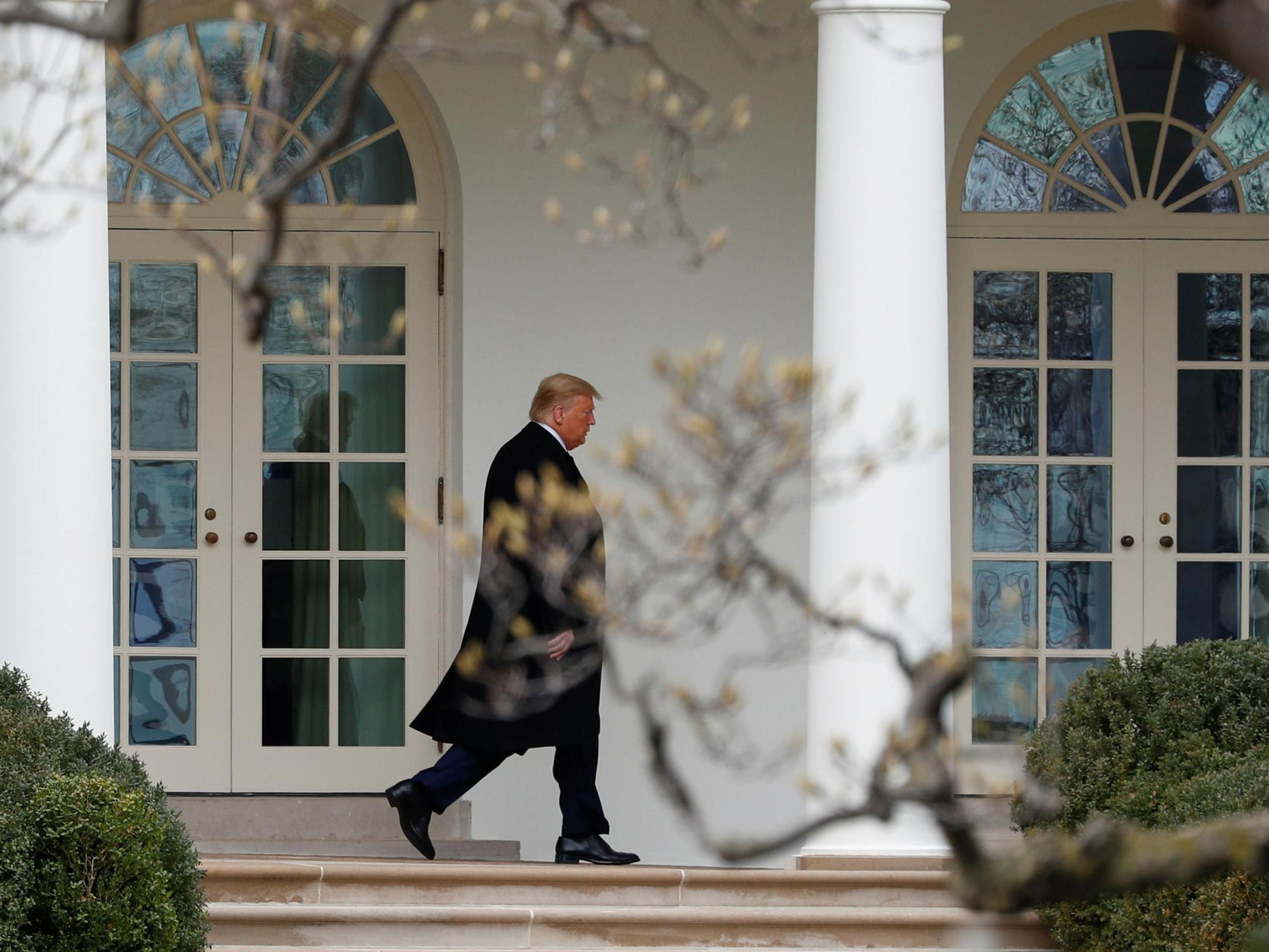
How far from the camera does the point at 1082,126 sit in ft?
28.2

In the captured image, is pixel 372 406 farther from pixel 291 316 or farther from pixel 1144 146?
pixel 1144 146

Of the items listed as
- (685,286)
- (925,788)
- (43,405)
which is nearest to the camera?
(925,788)

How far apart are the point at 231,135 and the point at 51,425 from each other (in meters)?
2.69

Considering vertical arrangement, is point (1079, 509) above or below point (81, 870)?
above

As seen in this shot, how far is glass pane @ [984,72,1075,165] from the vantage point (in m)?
8.59

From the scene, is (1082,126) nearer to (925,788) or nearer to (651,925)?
(651,925)

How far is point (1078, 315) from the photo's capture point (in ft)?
28.3

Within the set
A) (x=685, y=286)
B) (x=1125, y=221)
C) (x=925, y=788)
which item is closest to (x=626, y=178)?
(x=925, y=788)

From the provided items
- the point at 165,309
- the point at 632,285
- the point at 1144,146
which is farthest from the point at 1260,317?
the point at 165,309

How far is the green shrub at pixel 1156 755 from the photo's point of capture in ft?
17.9

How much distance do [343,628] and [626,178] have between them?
5.89m

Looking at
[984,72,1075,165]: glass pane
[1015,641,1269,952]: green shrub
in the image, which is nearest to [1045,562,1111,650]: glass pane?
[984,72,1075,165]: glass pane

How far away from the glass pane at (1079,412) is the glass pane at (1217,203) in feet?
2.77

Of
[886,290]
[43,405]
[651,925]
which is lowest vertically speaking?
[651,925]
